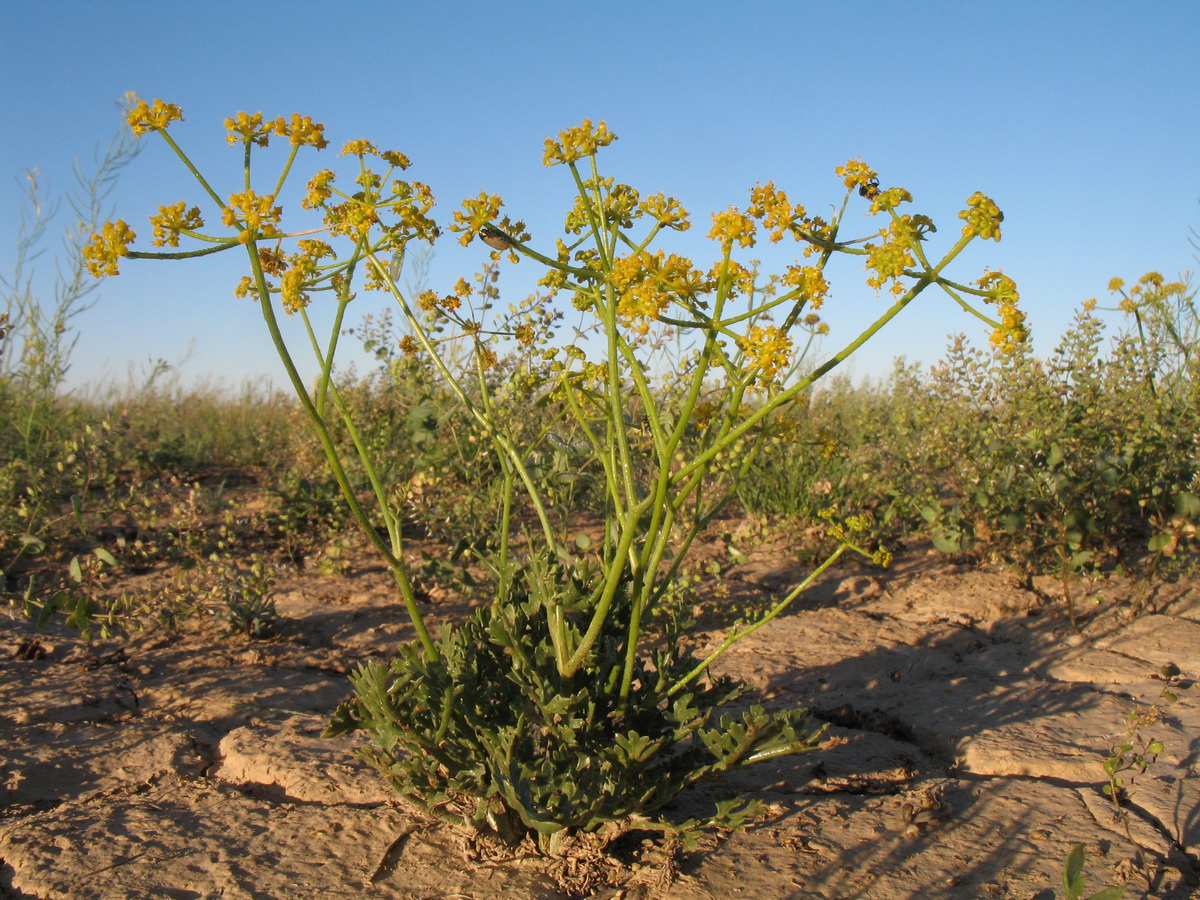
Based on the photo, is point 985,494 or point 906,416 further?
point 906,416

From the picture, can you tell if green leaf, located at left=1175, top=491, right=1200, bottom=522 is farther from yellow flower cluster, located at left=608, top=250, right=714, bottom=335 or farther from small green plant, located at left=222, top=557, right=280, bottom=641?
small green plant, located at left=222, top=557, right=280, bottom=641

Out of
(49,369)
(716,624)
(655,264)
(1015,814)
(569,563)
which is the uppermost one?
(49,369)

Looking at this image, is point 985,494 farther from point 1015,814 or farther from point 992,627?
point 1015,814

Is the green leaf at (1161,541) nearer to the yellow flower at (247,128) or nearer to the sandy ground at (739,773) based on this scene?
the sandy ground at (739,773)

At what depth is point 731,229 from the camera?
58.9 inches

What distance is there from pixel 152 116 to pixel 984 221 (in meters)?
1.49

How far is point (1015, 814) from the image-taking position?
2072 mm

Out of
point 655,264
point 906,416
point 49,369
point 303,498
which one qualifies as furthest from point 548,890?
point 49,369

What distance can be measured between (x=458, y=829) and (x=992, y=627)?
2623 mm

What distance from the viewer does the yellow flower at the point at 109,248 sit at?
1.42 m

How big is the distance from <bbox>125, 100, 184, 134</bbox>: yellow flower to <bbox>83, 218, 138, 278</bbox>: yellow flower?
0.25 m

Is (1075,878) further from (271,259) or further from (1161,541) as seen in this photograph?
(1161,541)

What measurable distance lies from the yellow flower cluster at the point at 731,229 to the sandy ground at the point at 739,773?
130cm

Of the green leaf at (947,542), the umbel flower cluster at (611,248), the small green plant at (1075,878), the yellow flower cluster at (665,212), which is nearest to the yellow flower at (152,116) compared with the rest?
the umbel flower cluster at (611,248)
